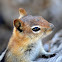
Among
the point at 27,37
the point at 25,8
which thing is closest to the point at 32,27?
the point at 27,37

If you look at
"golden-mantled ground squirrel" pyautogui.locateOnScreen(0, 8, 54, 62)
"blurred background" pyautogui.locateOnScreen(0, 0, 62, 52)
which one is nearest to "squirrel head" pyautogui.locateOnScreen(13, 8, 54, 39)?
"golden-mantled ground squirrel" pyautogui.locateOnScreen(0, 8, 54, 62)

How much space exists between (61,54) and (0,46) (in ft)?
17.7

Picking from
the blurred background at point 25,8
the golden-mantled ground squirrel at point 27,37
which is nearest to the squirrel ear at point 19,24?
the golden-mantled ground squirrel at point 27,37

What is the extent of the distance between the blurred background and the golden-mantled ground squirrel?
453 cm

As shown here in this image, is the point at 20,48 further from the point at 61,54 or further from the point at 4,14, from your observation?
the point at 4,14

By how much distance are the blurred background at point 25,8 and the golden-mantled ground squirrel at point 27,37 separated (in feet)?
14.9

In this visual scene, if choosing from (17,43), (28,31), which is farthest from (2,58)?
(28,31)

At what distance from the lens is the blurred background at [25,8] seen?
9.92m

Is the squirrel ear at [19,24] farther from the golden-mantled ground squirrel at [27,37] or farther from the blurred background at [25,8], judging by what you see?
the blurred background at [25,8]

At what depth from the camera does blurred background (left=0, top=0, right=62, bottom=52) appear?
9.92 meters

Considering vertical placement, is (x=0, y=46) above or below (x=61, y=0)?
below

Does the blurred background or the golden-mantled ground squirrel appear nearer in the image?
the golden-mantled ground squirrel

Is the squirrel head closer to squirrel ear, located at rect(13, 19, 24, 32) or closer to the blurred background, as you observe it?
squirrel ear, located at rect(13, 19, 24, 32)

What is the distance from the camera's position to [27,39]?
491cm
